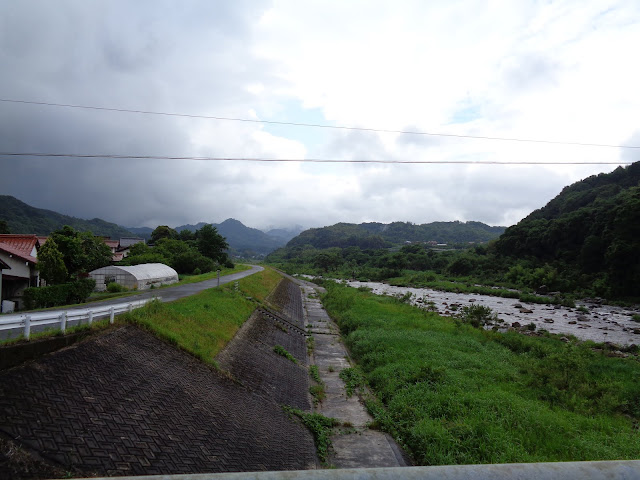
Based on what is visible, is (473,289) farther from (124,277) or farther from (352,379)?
(124,277)

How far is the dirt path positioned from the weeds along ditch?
0.49 m

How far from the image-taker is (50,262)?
26.8 meters

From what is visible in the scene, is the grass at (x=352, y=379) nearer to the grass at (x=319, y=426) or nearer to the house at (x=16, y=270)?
the grass at (x=319, y=426)

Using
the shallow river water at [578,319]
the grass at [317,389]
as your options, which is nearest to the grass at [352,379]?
the grass at [317,389]

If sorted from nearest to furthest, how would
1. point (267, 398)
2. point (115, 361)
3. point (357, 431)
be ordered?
point (115, 361), point (357, 431), point (267, 398)

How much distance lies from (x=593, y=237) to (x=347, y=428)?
59.8m

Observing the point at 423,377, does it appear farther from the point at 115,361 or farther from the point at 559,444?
the point at 115,361

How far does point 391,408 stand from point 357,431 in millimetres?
1751

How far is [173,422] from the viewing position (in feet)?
29.0

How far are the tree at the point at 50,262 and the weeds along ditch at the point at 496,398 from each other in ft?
71.4

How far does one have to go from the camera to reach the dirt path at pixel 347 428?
10852 mm

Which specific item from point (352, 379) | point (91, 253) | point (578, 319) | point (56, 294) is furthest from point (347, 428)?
point (91, 253)

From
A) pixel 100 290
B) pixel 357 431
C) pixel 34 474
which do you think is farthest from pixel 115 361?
pixel 100 290

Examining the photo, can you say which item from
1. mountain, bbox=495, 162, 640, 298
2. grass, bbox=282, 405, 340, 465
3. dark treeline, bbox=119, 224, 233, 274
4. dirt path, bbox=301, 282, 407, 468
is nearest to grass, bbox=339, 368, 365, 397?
dirt path, bbox=301, 282, 407, 468
